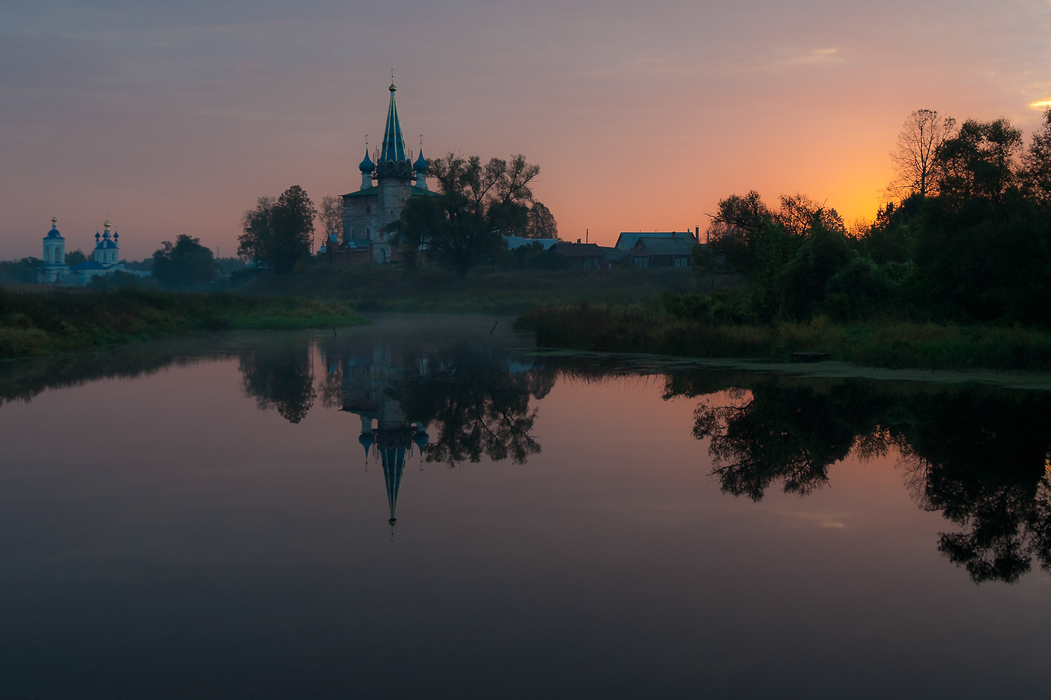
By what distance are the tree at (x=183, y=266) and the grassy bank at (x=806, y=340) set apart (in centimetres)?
12358

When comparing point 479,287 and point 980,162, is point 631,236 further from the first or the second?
point 980,162

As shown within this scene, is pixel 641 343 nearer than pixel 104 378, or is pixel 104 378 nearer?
pixel 104 378

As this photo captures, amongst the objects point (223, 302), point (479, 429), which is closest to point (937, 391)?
point (479, 429)

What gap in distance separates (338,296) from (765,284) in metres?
70.4

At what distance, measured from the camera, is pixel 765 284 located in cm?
3066

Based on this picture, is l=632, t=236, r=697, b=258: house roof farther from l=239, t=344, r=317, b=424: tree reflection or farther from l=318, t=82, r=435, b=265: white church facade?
l=239, t=344, r=317, b=424: tree reflection

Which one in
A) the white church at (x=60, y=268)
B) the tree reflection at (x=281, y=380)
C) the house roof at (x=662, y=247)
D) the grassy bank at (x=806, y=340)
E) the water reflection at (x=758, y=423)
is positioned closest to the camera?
the water reflection at (x=758, y=423)

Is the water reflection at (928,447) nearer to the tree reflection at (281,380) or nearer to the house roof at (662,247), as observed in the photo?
the tree reflection at (281,380)

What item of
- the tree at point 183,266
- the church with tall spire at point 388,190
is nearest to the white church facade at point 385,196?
the church with tall spire at point 388,190

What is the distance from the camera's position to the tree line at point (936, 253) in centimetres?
2412

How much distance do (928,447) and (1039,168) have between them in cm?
1548

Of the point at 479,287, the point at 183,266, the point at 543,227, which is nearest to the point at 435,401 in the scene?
the point at 479,287

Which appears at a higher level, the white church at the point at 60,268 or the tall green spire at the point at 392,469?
the white church at the point at 60,268

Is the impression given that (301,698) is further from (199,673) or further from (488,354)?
(488,354)
